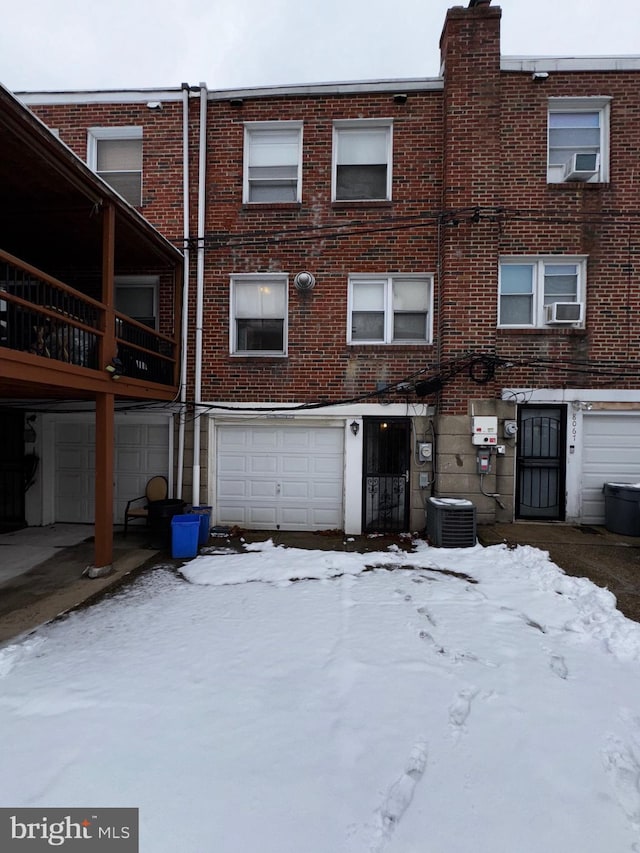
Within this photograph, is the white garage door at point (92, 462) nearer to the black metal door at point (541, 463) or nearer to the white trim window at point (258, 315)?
the white trim window at point (258, 315)

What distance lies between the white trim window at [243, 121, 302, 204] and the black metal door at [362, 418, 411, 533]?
5.02m

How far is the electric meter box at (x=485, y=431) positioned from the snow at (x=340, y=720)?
9.49 ft

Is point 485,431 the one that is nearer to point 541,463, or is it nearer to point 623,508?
point 541,463

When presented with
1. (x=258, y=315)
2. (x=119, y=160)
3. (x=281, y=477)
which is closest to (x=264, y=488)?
(x=281, y=477)

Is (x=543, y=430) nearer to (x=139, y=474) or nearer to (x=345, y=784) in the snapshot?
(x=345, y=784)

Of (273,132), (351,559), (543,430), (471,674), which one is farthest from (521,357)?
(273,132)

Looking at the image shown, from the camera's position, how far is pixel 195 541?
21.9 feet

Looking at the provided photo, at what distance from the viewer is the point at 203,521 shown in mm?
7289

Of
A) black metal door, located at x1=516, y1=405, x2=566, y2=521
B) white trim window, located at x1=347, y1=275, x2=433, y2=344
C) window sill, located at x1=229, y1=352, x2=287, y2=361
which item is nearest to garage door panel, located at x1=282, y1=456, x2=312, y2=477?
window sill, located at x1=229, y1=352, x2=287, y2=361

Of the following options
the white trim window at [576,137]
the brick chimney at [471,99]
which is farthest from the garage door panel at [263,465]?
the white trim window at [576,137]

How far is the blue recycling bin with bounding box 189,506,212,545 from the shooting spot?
7.25m

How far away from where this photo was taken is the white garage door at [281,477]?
818 centimetres

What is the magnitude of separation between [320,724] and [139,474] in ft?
22.4

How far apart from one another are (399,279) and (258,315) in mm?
2935
